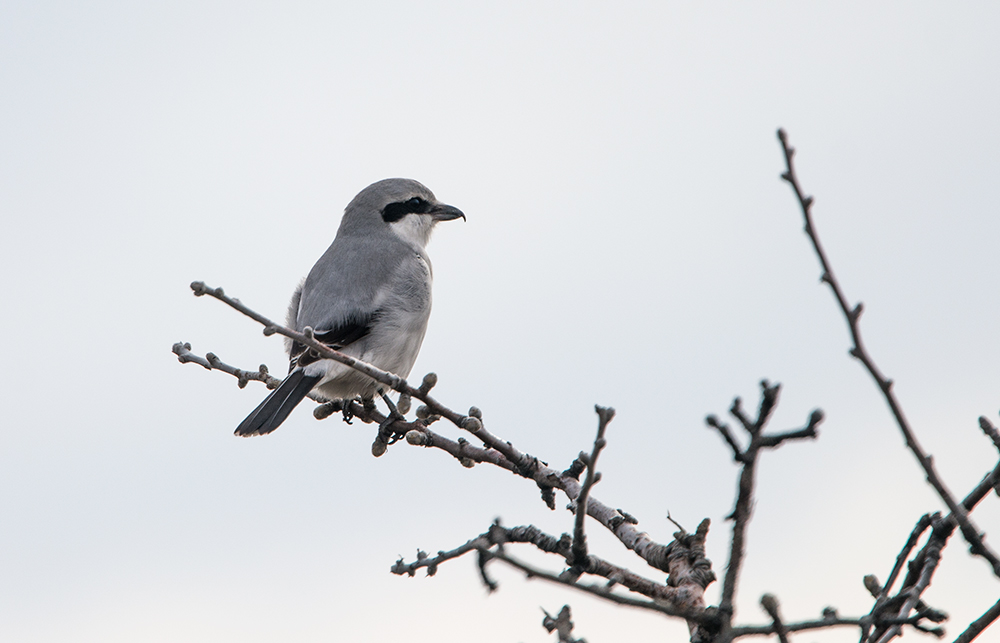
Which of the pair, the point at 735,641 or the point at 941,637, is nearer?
the point at 735,641

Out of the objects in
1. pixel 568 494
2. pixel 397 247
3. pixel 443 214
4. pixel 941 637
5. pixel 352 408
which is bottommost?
pixel 941 637

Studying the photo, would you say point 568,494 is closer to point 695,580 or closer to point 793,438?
point 695,580

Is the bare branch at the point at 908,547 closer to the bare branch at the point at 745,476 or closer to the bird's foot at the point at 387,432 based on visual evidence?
the bare branch at the point at 745,476

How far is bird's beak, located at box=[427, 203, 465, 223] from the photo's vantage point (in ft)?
20.9

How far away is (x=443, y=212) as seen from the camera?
639cm

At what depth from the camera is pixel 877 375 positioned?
4.15 ft

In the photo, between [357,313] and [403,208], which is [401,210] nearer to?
[403,208]

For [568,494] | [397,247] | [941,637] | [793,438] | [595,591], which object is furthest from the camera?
[397,247]

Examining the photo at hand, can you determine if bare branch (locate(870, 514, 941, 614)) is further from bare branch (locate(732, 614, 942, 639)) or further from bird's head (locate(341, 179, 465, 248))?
bird's head (locate(341, 179, 465, 248))

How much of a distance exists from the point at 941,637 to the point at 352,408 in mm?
3452

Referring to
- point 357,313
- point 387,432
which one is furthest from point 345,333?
point 387,432

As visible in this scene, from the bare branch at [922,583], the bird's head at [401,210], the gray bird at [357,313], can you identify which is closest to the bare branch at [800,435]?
the bare branch at [922,583]

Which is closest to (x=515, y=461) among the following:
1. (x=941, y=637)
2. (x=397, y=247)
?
(x=941, y=637)

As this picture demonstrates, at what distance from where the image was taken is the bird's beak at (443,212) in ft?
20.9
